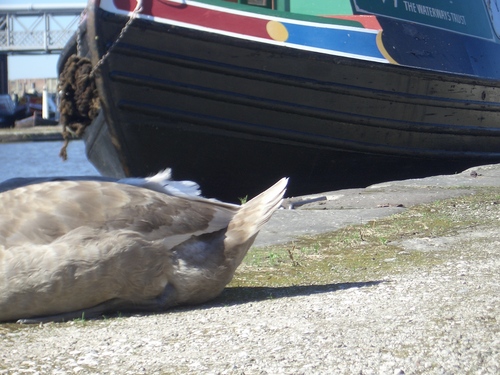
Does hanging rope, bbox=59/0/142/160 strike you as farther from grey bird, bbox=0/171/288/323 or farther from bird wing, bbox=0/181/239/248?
bird wing, bbox=0/181/239/248

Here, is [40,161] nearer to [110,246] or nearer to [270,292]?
[270,292]

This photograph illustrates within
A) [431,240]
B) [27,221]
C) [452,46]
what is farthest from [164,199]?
[452,46]

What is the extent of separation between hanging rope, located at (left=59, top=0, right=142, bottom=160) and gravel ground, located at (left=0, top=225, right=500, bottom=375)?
5158 mm

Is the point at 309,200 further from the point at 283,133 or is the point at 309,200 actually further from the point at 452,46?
the point at 452,46

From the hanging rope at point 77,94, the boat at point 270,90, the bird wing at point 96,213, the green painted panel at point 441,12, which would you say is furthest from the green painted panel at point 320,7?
the bird wing at point 96,213

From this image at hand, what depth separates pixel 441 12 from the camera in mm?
10773

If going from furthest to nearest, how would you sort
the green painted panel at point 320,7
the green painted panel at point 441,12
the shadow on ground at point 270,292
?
the green painted panel at point 441,12 < the green painted panel at point 320,7 < the shadow on ground at point 270,292

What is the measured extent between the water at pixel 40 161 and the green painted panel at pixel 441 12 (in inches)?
302

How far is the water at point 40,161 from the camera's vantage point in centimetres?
1850

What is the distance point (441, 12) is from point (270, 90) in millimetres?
3106

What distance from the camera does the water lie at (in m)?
18.5

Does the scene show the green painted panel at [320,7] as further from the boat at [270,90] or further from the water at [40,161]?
the water at [40,161]

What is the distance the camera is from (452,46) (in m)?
10.5

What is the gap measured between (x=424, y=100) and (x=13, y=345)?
24.5ft
